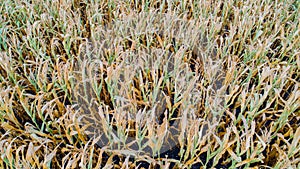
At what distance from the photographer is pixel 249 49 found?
4.57 feet

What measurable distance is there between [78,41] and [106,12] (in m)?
0.31

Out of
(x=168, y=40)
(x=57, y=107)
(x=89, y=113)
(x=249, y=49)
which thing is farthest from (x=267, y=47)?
(x=57, y=107)

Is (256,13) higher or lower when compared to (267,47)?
higher

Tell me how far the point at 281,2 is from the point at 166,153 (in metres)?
1.03

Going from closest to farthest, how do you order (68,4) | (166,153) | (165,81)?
(166,153) < (165,81) < (68,4)

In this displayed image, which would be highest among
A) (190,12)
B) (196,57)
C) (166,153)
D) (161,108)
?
(190,12)

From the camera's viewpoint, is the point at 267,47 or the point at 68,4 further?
the point at 68,4

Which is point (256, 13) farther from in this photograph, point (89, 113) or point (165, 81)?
point (89, 113)

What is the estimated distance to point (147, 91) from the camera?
1.25m

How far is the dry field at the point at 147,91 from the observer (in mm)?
1042

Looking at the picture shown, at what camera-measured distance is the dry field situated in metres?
1.04

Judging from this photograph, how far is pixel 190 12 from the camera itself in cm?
175

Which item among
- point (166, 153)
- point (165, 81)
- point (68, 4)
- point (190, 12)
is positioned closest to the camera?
point (166, 153)

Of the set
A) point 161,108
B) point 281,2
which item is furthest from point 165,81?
point 281,2
